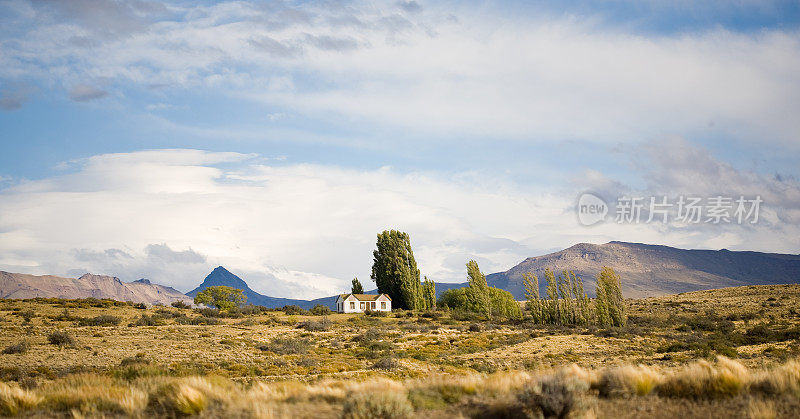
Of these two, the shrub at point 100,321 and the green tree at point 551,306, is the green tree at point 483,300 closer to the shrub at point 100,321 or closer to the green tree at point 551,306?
the green tree at point 551,306

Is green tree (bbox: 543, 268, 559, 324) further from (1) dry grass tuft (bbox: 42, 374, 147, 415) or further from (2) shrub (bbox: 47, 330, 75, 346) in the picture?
(1) dry grass tuft (bbox: 42, 374, 147, 415)

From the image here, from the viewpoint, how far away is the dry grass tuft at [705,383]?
37.4 feet

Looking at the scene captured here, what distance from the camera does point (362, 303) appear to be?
294 feet

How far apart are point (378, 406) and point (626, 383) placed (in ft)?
18.8

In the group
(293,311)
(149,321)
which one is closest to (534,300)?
(293,311)

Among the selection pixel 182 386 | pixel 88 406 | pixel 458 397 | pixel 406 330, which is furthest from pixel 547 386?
pixel 406 330

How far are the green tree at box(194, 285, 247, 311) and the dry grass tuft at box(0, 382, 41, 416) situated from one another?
8027 centimetres

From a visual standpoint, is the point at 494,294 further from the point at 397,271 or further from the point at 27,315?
the point at 27,315

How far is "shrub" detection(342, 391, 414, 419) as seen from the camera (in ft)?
32.8

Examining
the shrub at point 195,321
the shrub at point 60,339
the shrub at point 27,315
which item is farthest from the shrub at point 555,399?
the shrub at point 27,315

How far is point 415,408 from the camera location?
1097 centimetres

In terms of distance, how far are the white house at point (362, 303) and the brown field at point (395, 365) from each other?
51.2 ft

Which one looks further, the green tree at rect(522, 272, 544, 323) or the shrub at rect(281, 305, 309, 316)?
the shrub at rect(281, 305, 309, 316)

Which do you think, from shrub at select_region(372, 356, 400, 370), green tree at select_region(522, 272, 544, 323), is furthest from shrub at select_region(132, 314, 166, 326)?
green tree at select_region(522, 272, 544, 323)
